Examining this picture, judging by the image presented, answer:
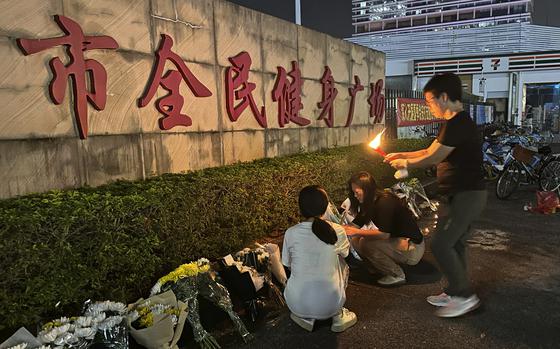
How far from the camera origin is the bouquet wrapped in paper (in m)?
2.82

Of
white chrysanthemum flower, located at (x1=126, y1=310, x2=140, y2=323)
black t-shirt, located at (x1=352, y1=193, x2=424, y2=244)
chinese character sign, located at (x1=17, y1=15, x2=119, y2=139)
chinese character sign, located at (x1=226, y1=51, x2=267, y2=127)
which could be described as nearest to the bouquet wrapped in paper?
white chrysanthemum flower, located at (x1=126, y1=310, x2=140, y2=323)

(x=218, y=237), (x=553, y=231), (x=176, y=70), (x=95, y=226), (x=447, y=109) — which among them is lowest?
(x=553, y=231)

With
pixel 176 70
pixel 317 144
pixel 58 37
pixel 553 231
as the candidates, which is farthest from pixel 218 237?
pixel 553 231

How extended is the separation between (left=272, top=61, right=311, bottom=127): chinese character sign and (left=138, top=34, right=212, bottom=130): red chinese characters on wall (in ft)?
6.84

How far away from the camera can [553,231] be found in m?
6.52

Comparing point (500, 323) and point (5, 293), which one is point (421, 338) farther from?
point (5, 293)

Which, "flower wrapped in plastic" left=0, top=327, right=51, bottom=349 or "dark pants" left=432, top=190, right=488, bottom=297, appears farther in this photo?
"dark pants" left=432, top=190, right=488, bottom=297

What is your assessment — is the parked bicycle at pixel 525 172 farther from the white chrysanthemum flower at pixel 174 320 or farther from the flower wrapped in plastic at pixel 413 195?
the white chrysanthemum flower at pixel 174 320

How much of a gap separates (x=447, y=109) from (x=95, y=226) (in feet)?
10.6

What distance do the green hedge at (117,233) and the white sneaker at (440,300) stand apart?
2.25 meters

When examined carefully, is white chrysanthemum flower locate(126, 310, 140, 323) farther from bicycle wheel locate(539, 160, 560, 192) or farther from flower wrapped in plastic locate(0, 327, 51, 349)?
bicycle wheel locate(539, 160, 560, 192)

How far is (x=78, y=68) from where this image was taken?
3957mm

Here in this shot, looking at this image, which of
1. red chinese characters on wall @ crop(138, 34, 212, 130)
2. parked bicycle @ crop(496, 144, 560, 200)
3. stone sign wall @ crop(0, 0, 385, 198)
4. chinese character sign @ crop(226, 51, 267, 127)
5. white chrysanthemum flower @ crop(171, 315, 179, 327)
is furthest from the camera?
parked bicycle @ crop(496, 144, 560, 200)

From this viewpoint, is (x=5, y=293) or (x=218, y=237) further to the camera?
(x=218, y=237)
